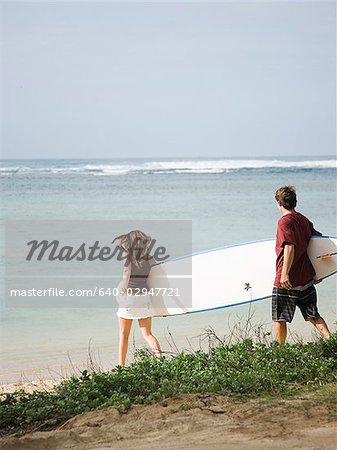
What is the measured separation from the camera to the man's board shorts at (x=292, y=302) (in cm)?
694

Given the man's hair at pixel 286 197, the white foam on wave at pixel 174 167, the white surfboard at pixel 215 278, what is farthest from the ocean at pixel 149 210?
the man's hair at pixel 286 197

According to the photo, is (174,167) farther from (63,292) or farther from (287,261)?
(287,261)

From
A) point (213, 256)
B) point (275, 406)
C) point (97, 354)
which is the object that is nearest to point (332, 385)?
point (275, 406)

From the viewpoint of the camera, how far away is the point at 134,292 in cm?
722

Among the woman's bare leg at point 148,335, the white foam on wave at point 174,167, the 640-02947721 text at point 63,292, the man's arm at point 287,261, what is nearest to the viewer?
the man's arm at point 287,261

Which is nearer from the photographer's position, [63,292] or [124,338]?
[124,338]

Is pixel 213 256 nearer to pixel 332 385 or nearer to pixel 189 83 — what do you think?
pixel 332 385

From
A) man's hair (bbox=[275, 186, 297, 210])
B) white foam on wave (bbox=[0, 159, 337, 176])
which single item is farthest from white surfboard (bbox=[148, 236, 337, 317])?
white foam on wave (bbox=[0, 159, 337, 176])

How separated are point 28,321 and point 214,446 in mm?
5920

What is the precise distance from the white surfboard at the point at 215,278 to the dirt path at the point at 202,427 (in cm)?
243

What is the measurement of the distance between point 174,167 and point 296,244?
4104 cm

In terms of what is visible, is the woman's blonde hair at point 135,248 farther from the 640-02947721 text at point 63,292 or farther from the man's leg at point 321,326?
the 640-02947721 text at point 63,292

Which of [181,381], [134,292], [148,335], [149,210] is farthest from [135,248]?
[149,210]

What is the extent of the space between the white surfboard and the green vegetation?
147 centimetres
